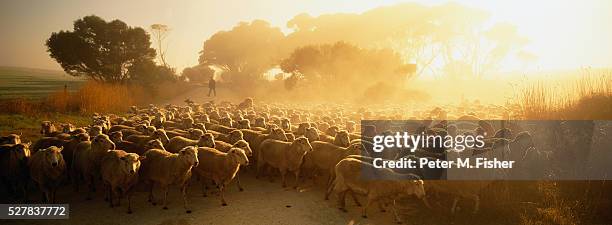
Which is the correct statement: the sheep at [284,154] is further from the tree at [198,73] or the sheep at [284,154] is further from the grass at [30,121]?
the tree at [198,73]

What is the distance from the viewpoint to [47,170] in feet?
33.3

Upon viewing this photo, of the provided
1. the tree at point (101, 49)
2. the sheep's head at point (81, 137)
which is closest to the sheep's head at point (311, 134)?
the sheep's head at point (81, 137)

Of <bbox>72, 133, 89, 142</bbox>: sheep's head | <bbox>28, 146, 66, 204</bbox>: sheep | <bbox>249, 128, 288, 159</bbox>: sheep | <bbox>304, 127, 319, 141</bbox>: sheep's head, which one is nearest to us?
<bbox>28, 146, 66, 204</bbox>: sheep

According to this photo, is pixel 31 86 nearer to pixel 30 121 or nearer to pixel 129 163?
pixel 30 121

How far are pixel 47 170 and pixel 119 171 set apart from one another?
1954mm

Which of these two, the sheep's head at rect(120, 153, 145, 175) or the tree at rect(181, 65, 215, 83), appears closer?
the sheep's head at rect(120, 153, 145, 175)

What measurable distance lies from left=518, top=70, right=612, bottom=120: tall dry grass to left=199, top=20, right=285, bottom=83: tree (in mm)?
63752

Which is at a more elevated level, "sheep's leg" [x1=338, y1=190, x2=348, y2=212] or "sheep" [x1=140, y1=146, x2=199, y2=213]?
"sheep" [x1=140, y1=146, x2=199, y2=213]

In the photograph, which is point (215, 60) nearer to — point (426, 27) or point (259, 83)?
point (259, 83)

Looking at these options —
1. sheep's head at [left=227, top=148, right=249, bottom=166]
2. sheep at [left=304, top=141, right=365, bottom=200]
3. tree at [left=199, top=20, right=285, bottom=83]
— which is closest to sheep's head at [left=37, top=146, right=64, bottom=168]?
sheep's head at [left=227, top=148, right=249, bottom=166]

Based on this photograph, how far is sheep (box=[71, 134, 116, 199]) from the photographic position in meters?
10.9

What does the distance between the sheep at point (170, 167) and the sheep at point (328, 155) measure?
3544 mm

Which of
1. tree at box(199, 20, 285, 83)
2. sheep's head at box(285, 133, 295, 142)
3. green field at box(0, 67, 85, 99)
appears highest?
tree at box(199, 20, 285, 83)

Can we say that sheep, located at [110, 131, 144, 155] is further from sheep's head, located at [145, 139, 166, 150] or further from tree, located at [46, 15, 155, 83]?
tree, located at [46, 15, 155, 83]
